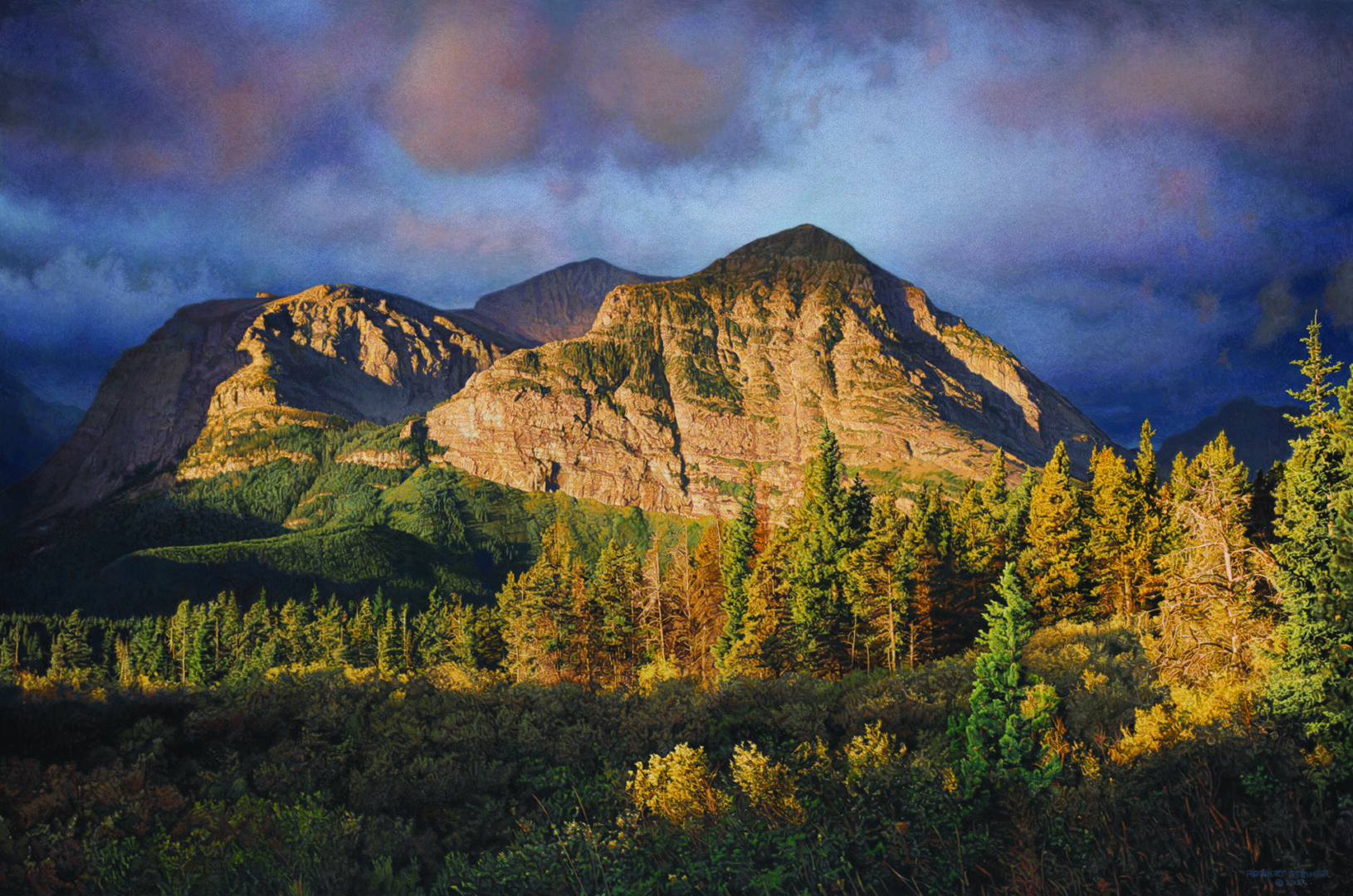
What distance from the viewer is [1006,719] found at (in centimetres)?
1295

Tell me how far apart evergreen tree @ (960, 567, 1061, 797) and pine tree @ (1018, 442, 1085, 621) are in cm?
2798

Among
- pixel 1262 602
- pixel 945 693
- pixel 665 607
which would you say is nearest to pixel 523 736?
pixel 945 693

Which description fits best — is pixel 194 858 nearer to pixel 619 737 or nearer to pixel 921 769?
pixel 619 737

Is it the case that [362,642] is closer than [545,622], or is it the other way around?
[545,622]

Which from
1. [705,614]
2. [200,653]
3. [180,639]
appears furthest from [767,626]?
[180,639]

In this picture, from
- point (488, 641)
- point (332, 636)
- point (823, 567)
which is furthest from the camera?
point (332, 636)

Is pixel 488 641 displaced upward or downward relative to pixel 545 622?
downward

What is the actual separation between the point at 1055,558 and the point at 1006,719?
103ft

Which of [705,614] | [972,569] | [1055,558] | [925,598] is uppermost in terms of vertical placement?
[1055,558]

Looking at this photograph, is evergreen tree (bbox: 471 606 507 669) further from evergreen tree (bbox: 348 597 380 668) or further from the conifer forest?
the conifer forest

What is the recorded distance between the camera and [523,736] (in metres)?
14.5

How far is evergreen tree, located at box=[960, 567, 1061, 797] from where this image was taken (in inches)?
473

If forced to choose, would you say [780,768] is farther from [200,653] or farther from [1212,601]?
[200,653]

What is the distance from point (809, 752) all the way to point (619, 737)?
13.8 feet
